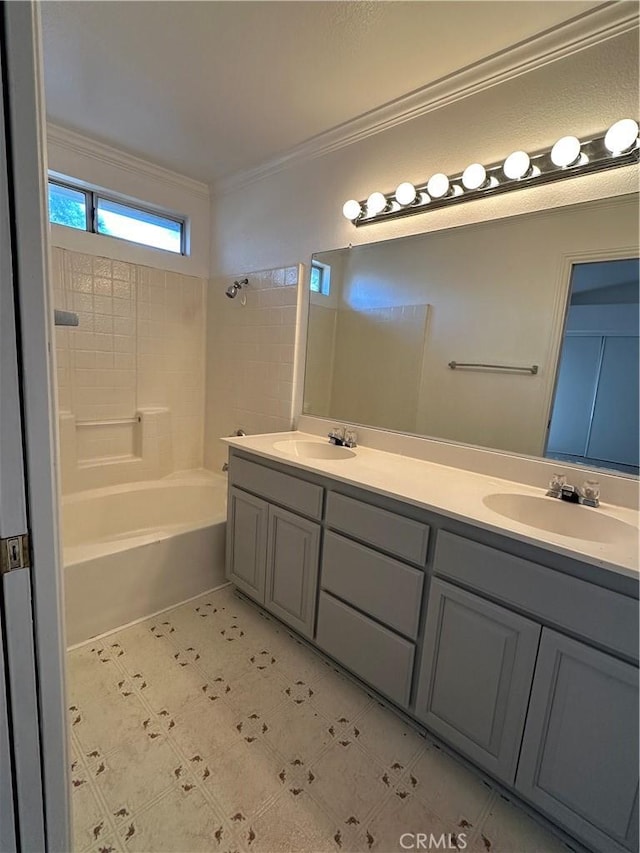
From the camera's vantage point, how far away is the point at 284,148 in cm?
224

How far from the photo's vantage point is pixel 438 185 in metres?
1.69

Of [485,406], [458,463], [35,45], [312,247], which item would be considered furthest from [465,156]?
[35,45]

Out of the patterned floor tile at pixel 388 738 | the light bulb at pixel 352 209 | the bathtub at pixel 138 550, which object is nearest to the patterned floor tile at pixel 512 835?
the patterned floor tile at pixel 388 738

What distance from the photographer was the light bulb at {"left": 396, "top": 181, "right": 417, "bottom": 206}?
1779 millimetres

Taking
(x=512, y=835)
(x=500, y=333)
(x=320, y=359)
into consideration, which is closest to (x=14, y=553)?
(x=512, y=835)

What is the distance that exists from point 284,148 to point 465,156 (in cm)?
111

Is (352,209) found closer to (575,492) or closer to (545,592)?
(575,492)

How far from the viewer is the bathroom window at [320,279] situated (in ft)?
7.40

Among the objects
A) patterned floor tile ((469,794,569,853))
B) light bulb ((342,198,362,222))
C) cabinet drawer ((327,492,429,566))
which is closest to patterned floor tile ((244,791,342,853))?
patterned floor tile ((469,794,569,853))

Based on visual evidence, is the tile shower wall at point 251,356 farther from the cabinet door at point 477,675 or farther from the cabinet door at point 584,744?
the cabinet door at point 584,744

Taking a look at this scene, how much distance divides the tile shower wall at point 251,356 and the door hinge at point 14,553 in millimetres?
1836

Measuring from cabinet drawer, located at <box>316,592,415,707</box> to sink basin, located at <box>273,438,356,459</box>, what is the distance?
27.9 inches

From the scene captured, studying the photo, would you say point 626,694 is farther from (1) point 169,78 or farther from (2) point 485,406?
(1) point 169,78

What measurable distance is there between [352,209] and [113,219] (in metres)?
1.61
